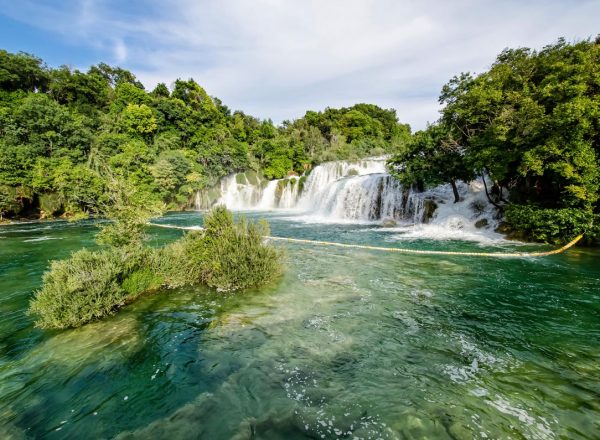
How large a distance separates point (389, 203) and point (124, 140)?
121 feet

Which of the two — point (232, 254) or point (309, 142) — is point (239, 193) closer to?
point (309, 142)

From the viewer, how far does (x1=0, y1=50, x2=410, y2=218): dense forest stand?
93.2 feet

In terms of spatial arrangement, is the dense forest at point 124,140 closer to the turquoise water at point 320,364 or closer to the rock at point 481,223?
the turquoise water at point 320,364

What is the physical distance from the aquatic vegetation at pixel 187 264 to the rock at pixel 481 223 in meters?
13.6

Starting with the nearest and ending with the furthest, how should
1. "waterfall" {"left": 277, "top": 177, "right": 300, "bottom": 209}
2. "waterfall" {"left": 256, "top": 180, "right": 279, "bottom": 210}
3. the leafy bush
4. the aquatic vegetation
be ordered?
1. the leafy bush
2. the aquatic vegetation
3. "waterfall" {"left": 277, "top": 177, "right": 300, "bottom": 209}
4. "waterfall" {"left": 256, "top": 180, "right": 279, "bottom": 210}

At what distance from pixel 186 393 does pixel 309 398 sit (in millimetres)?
1750

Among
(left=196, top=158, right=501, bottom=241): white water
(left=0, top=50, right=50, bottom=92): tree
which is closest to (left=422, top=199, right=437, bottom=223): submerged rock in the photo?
(left=196, top=158, right=501, bottom=241): white water

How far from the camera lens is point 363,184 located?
79.4ft

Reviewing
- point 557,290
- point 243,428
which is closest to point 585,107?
point 557,290

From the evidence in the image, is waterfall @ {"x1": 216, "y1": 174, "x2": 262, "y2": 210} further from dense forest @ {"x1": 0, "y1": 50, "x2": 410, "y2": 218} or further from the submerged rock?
the submerged rock

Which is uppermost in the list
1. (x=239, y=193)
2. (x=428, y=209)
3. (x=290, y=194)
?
(x=239, y=193)

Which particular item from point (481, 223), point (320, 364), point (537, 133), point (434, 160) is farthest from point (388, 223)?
point (320, 364)

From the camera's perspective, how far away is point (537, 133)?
11.6m

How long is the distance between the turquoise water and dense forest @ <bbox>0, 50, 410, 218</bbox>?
15.3 ft
